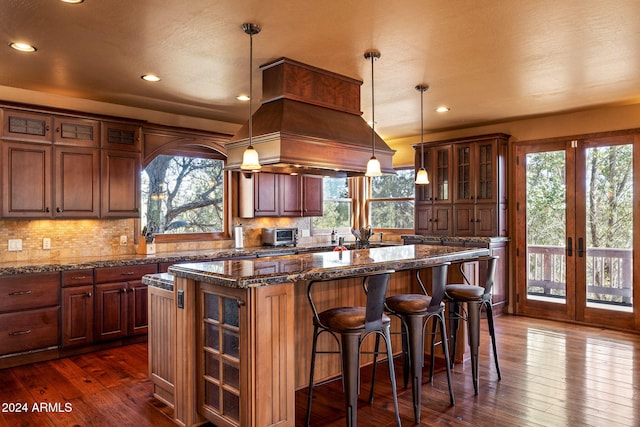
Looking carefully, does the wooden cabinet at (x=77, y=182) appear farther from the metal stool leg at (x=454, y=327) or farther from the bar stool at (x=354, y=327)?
the metal stool leg at (x=454, y=327)

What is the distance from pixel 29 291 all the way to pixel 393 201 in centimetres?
548

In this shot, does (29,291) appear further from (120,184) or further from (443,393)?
(443,393)

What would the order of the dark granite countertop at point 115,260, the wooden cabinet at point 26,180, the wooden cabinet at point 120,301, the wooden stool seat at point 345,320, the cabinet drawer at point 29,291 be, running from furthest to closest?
the wooden cabinet at point 120,301, the wooden cabinet at point 26,180, the dark granite countertop at point 115,260, the cabinet drawer at point 29,291, the wooden stool seat at point 345,320

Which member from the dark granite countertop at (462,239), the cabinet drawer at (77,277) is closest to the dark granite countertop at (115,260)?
the cabinet drawer at (77,277)

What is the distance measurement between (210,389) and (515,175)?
5.05 m

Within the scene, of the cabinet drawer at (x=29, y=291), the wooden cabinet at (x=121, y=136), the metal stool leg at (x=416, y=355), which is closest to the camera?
the metal stool leg at (x=416, y=355)

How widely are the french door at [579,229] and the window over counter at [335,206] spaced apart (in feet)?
Result: 9.79

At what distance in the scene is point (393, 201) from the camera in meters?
7.76

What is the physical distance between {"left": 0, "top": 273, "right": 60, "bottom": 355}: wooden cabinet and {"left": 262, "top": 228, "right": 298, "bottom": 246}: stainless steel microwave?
273cm

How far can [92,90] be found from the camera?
15.0 ft

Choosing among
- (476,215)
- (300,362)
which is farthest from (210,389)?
(476,215)

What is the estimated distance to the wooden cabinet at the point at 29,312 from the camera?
3.94 m

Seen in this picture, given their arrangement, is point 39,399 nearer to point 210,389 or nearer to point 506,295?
point 210,389

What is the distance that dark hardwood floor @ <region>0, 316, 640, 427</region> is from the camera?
296 centimetres
